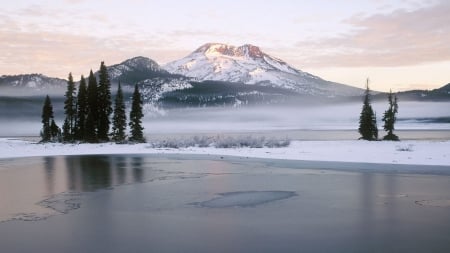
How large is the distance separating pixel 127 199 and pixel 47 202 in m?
2.71

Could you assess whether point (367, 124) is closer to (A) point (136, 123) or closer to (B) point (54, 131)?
(A) point (136, 123)

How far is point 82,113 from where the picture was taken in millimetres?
67625

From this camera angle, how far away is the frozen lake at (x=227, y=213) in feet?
33.9

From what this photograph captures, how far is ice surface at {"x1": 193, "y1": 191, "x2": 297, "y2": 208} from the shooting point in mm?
15570

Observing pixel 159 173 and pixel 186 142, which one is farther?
pixel 186 142

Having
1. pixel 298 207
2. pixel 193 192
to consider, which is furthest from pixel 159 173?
pixel 298 207

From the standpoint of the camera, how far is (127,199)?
16719 mm

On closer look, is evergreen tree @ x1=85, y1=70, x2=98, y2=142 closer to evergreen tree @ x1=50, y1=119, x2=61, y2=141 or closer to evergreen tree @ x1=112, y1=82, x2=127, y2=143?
evergreen tree @ x1=112, y1=82, x2=127, y2=143

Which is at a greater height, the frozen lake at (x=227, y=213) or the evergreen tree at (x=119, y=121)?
the evergreen tree at (x=119, y=121)

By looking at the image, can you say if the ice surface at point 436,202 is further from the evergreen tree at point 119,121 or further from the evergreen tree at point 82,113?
the evergreen tree at point 82,113

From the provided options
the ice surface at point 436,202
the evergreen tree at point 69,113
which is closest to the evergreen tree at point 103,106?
the evergreen tree at point 69,113

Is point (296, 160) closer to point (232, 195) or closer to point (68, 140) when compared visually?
point (232, 195)

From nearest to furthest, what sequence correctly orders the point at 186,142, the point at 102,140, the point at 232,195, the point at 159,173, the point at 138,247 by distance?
the point at 138,247, the point at 232,195, the point at 159,173, the point at 186,142, the point at 102,140

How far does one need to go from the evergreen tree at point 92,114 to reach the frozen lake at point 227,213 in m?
41.7
